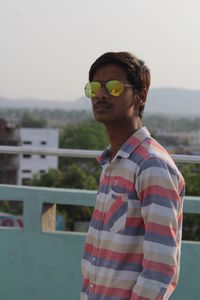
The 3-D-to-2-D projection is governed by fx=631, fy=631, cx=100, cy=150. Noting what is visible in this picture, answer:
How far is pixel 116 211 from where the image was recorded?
1.80 metres

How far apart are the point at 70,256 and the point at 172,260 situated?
1940mm

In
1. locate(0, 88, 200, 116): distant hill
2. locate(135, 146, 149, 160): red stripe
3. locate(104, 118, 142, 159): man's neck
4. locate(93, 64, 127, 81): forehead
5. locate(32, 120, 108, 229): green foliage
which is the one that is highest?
locate(93, 64, 127, 81): forehead

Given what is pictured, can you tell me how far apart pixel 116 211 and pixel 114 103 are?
330 mm

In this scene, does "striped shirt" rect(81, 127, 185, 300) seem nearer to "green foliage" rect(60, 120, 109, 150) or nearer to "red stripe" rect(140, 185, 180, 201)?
"red stripe" rect(140, 185, 180, 201)

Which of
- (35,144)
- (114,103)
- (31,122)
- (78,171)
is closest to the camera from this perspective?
(114,103)

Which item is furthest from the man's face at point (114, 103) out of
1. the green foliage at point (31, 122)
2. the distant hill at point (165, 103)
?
the distant hill at point (165, 103)

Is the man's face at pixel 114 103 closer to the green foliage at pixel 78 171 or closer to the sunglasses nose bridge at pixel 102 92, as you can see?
the sunglasses nose bridge at pixel 102 92

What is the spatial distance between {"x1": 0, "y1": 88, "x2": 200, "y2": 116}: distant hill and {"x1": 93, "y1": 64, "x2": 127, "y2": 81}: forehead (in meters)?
120

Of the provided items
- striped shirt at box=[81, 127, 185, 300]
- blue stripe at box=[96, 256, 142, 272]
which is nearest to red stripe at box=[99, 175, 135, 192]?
striped shirt at box=[81, 127, 185, 300]

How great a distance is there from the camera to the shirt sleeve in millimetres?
1690

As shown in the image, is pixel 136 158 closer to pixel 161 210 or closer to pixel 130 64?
pixel 161 210

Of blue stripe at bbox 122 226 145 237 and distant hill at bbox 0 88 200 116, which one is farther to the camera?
distant hill at bbox 0 88 200 116

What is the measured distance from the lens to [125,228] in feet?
5.81

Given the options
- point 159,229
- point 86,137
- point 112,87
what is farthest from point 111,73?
point 86,137
